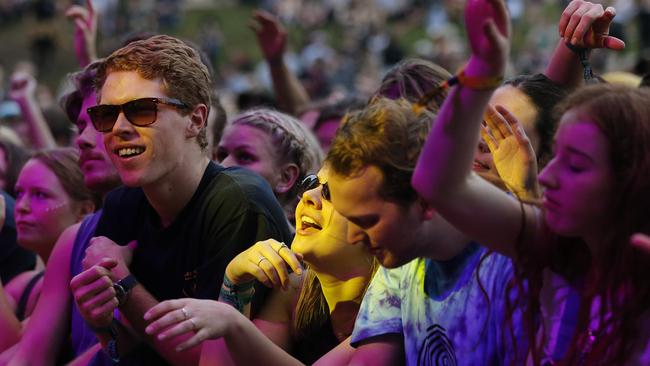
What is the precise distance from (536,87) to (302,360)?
1179 mm

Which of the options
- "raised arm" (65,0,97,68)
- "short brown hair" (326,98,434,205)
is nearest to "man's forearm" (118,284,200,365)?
"short brown hair" (326,98,434,205)

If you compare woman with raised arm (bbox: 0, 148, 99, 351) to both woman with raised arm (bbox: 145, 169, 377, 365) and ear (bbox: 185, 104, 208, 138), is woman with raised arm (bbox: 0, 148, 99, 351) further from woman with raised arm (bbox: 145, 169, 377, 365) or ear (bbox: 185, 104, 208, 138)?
woman with raised arm (bbox: 145, 169, 377, 365)

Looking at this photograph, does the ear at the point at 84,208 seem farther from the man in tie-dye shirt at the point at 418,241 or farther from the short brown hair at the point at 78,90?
the man in tie-dye shirt at the point at 418,241

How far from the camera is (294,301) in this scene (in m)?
3.53

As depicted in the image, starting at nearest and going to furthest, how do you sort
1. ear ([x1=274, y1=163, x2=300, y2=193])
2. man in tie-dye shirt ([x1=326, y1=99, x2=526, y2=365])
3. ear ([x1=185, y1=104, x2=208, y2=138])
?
man in tie-dye shirt ([x1=326, y1=99, x2=526, y2=365]) → ear ([x1=185, y1=104, x2=208, y2=138]) → ear ([x1=274, y1=163, x2=300, y2=193])

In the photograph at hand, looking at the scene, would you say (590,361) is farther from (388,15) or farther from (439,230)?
(388,15)

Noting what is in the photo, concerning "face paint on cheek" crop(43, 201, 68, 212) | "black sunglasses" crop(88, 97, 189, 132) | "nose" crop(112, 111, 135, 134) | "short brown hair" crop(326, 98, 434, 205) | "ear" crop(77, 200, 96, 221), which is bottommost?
"ear" crop(77, 200, 96, 221)

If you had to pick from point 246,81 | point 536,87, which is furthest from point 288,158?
point 246,81

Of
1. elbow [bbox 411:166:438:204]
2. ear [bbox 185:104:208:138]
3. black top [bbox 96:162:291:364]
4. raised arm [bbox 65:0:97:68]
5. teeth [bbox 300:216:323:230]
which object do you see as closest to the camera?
elbow [bbox 411:166:438:204]

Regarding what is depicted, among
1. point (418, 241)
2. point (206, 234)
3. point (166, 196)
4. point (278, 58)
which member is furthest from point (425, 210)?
point (278, 58)

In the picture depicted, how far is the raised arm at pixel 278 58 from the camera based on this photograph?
6.58 meters

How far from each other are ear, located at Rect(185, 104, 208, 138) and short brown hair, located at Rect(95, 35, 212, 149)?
0.02m

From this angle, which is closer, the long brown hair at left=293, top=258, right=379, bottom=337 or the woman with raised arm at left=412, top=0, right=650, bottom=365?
the woman with raised arm at left=412, top=0, right=650, bottom=365

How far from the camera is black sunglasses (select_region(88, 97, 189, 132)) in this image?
11.5 feet
